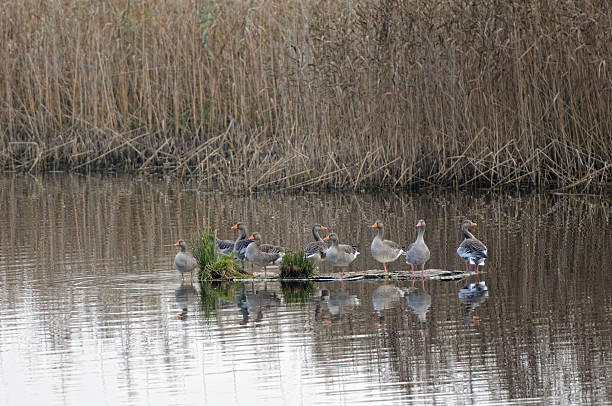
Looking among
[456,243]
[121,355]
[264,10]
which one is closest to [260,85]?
[264,10]

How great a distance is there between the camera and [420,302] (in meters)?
9.39

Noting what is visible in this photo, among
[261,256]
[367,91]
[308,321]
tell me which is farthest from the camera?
[367,91]

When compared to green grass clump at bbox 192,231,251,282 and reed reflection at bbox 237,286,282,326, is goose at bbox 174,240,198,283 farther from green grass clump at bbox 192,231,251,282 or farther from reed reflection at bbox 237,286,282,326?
reed reflection at bbox 237,286,282,326

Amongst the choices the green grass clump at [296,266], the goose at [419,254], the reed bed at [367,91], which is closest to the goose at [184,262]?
the green grass clump at [296,266]

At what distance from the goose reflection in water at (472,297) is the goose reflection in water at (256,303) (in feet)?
5.31

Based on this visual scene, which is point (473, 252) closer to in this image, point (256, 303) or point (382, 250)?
point (382, 250)

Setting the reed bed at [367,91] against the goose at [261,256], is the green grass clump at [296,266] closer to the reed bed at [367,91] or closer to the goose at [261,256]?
the goose at [261,256]

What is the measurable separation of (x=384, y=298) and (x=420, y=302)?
377 millimetres

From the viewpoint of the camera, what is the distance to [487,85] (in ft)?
54.4

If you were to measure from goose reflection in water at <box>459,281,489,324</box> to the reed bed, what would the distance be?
628 centimetres

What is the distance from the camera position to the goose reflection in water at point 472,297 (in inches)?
341

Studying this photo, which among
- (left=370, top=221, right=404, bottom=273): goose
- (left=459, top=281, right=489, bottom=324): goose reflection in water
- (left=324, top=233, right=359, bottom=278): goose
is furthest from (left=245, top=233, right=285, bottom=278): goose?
(left=459, top=281, right=489, bottom=324): goose reflection in water

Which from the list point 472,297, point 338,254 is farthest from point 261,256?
point 472,297

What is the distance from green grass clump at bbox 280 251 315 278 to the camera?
1066 cm
